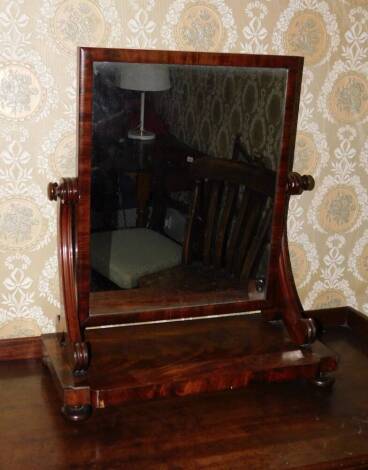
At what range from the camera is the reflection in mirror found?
1217 millimetres

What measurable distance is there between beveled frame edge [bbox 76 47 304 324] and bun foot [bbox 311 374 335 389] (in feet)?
0.57

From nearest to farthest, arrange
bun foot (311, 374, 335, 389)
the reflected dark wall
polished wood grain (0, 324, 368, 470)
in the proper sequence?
polished wood grain (0, 324, 368, 470) → the reflected dark wall → bun foot (311, 374, 335, 389)

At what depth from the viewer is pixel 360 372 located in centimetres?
147

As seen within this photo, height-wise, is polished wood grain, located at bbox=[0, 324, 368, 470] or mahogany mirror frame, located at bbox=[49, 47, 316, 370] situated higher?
mahogany mirror frame, located at bbox=[49, 47, 316, 370]

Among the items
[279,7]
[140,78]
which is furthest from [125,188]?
[279,7]

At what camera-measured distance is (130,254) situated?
1.29 m

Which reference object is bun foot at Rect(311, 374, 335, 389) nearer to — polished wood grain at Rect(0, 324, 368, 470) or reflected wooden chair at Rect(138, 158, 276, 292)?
polished wood grain at Rect(0, 324, 368, 470)

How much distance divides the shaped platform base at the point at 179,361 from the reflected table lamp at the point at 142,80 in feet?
1.40

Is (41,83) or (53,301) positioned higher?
(41,83)

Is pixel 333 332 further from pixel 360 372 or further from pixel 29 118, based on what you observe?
pixel 29 118

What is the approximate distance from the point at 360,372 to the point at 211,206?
0.51 m

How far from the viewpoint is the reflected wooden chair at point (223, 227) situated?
52.2 inches

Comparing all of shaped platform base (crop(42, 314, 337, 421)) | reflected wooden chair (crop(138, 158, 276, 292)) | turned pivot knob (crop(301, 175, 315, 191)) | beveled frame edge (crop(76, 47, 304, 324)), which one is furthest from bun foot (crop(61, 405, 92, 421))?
turned pivot knob (crop(301, 175, 315, 191))

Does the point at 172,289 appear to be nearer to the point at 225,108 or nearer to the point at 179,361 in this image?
the point at 179,361
